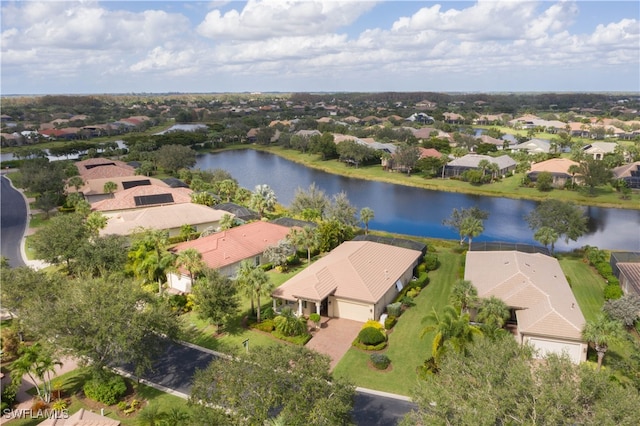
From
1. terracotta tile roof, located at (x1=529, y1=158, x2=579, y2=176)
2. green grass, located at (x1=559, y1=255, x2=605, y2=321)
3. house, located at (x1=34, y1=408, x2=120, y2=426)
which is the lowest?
green grass, located at (x1=559, y1=255, x2=605, y2=321)

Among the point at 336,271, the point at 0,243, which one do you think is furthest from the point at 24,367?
the point at 0,243

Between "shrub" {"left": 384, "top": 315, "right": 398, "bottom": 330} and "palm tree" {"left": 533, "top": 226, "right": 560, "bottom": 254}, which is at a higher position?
"palm tree" {"left": 533, "top": 226, "right": 560, "bottom": 254}

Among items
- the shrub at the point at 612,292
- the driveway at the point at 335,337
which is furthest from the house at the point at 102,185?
the shrub at the point at 612,292

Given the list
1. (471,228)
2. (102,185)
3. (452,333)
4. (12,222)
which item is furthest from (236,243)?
(102,185)

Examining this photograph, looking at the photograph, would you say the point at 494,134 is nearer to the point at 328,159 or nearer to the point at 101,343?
the point at 328,159

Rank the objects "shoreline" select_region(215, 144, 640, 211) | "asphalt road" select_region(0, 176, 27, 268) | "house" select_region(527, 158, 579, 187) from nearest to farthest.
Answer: "asphalt road" select_region(0, 176, 27, 268) → "shoreline" select_region(215, 144, 640, 211) → "house" select_region(527, 158, 579, 187)

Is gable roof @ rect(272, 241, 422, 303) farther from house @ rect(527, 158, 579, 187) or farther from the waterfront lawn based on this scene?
house @ rect(527, 158, 579, 187)

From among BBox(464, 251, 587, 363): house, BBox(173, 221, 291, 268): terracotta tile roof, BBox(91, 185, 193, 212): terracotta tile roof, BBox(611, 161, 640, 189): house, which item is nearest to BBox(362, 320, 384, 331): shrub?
BBox(464, 251, 587, 363): house
